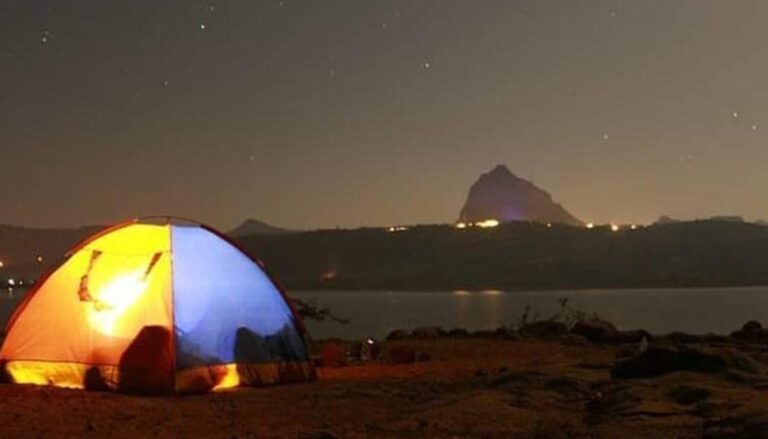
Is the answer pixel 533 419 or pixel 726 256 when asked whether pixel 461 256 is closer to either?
pixel 726 256

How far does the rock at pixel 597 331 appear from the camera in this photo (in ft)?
69.9

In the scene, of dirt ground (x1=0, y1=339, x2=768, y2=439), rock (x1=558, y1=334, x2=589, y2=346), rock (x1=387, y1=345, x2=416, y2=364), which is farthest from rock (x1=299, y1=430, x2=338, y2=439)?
rock (x1=558, y1=334, x2=589, y2=346)

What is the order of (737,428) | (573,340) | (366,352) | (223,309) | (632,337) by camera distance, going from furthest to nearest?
(632,337) < (573,340) < (366,352) < (223,309) < (737,428)

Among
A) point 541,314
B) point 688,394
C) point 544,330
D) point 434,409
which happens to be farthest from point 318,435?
point 541,314

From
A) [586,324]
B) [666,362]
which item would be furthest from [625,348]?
[666,362]

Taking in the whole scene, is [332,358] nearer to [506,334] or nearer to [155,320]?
[155,320]

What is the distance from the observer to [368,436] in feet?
30.9

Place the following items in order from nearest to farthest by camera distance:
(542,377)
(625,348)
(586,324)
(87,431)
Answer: (87,431)
(542,377)
(625,348)
(586,324)

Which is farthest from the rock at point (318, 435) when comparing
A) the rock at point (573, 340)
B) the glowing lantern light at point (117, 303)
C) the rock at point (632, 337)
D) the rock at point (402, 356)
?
the rock at point (632, 337)

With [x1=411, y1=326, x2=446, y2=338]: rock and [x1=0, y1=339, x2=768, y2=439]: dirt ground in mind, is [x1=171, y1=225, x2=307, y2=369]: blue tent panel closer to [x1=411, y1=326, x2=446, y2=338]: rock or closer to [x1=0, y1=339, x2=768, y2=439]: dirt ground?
[x1=0, y1=339, x2=768, y2=439]: dirt ground

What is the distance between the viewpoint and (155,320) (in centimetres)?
1341

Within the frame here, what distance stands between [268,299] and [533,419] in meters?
5.60

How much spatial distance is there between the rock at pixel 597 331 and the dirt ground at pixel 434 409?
6.99 meters

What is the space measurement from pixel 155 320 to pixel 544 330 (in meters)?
11.7
